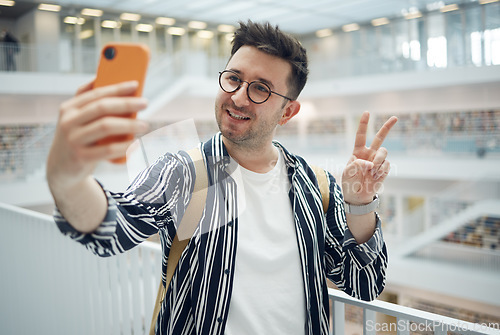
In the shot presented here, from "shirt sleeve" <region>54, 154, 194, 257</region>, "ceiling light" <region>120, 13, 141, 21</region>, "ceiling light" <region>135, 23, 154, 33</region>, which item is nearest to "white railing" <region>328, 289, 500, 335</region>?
"shirt sleeve" <region>54, 154, 194, 257</region>

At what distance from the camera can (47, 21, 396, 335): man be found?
714 millimetres

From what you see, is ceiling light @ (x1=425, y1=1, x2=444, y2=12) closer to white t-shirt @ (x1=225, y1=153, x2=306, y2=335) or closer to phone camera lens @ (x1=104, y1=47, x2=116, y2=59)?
white t-shirt @ (x1=225, y1=153, x2=306, y2=335)

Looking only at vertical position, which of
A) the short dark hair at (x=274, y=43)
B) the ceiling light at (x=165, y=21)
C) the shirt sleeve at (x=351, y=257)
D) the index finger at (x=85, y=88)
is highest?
the ceiling light at (x=165, y=21)

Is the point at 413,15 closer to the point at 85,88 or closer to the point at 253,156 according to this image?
the point at 253,156

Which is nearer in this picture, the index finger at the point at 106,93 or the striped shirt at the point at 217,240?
the index finger at the point at 106,93

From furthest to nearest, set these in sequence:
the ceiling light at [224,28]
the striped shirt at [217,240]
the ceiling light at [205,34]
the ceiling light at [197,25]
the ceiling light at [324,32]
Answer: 1. the ceiling light at [324,32]
2. the ceiling light at [224,28]
3. the ceiling light at [205,34]
4. the ceiling light at [197,25]
5. the striped shirt at [217,240]

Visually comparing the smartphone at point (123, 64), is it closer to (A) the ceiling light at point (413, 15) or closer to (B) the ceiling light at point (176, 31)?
(B) the ceiling light at point (176, 31)

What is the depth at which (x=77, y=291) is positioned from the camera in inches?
57.9

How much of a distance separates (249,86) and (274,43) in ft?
0.31

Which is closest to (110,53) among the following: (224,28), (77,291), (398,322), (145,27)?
(398,322)

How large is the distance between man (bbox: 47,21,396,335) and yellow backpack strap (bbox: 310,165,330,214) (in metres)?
0.03

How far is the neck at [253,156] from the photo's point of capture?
2.67ft

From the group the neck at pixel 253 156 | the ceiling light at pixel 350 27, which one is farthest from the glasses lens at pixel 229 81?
the ceiling light at pixel 350 27

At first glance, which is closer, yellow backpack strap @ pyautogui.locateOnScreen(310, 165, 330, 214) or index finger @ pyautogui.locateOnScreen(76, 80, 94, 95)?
index finger @ pyautogui.locateOnScreen(76, 80, 94, 95)
